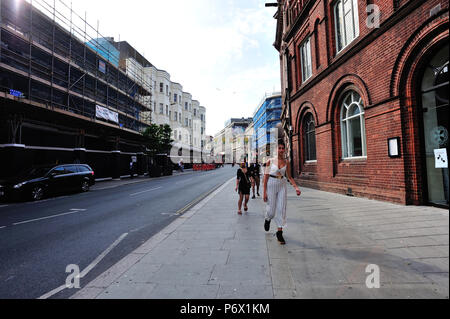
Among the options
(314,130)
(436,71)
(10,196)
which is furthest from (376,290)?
(10,196)

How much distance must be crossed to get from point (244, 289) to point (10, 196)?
1300cm

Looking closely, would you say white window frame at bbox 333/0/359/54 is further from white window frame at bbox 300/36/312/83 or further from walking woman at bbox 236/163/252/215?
walking woman at bbox 236/163/252/215

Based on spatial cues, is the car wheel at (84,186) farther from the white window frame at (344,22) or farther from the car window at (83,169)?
the white window frame at (344,22)

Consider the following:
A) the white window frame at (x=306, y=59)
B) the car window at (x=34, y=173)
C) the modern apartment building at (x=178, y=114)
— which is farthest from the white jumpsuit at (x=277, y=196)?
the modern apartment building at (x=178, y=114)

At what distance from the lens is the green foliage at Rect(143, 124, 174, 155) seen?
94.8 feet

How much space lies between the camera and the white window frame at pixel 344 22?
352 inches

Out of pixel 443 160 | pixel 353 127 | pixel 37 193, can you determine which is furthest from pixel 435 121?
pixel 37 193

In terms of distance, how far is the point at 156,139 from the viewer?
29.0 meters

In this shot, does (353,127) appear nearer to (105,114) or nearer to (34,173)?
(34,173)

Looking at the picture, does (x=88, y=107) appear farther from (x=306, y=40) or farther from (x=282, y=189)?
(x=282, y=189)

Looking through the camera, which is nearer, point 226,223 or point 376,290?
point 376,290

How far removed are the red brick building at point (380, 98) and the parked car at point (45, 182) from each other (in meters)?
14.2

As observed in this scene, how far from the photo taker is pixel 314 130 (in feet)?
40.8
